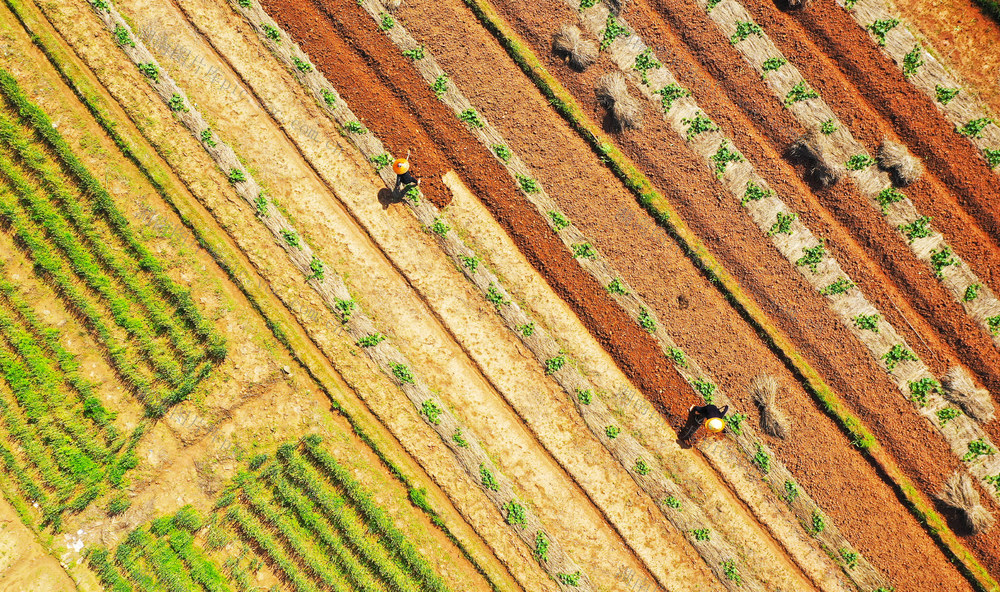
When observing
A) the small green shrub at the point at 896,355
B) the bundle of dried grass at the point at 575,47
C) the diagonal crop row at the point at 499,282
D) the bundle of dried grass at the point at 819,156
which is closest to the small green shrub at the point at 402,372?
the diagonal crop row at the point at 499,282

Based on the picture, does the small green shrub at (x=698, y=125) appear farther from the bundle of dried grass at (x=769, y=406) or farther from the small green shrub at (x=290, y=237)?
the small green shrub at (x=290, y=237)

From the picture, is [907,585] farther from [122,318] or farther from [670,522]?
[122,318]

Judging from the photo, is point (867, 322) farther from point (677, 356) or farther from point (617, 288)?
point (617, 288)

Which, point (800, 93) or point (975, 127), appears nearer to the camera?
point (975, 127)

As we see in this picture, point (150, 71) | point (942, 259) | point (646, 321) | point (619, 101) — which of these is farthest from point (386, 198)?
point (942, 259)

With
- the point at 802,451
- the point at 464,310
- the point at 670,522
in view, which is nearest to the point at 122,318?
the point at 464,310
